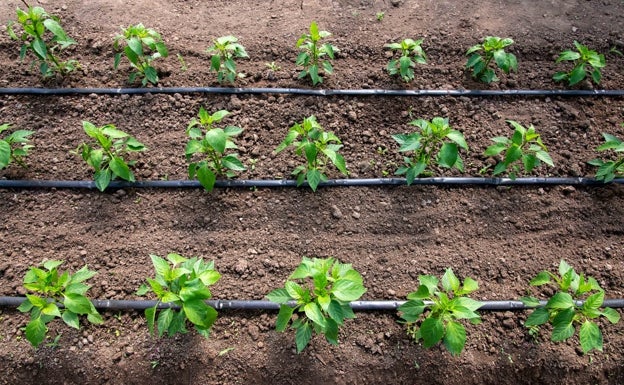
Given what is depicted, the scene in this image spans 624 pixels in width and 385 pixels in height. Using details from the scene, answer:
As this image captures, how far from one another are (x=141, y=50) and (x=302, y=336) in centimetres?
258

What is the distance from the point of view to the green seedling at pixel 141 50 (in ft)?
11.6

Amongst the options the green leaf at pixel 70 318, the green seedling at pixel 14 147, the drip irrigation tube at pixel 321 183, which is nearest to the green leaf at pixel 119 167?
the drip irrigation tube at pixel 321 183

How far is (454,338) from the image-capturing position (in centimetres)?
241

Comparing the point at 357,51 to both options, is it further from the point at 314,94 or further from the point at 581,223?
the point at 581,223

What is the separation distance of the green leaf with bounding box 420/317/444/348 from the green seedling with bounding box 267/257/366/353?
41cm

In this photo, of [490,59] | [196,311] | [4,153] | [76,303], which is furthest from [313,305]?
[490,59]

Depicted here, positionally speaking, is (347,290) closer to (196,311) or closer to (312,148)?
(196,311)

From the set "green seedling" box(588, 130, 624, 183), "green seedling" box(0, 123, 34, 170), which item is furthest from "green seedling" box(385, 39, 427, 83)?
"green seedling" box(0, 123, 34, 170)

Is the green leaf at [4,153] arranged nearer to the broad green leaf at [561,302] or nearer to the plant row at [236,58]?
the plant row at [236,58]

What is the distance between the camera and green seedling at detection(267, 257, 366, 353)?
236 centimetres

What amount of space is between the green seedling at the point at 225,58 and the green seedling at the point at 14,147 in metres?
1.45

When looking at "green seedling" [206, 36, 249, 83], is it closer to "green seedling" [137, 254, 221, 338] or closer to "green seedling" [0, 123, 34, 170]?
"green seedling" [0, 123, 34, 170]

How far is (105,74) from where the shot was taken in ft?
13.0

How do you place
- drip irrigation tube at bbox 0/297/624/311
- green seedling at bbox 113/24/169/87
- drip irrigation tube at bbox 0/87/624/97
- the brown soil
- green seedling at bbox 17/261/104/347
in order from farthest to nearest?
1. drip irrigation tube at bbox 0/87/624/97
2. green seedling at bbox 113/24/169/87
3. drip irrigation tube at bbox 0/297/624/311
4. the brown soil
5. green seedling at bbox 17/261/104/347
